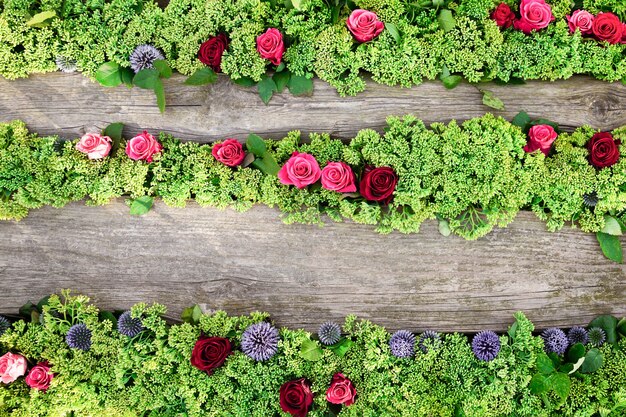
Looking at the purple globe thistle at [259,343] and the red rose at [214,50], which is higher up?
the red rose at [214,50]

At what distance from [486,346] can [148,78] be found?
2.05m

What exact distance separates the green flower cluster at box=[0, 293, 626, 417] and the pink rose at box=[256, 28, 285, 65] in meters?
1.24

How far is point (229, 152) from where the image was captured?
249cm

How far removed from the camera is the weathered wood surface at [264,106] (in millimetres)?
2627

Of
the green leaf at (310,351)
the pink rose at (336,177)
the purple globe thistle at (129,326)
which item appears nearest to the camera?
the pink rose at (336,177)

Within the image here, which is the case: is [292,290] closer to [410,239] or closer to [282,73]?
[410,239]

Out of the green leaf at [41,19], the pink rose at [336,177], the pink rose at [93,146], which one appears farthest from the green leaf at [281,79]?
the green leaf at [41,19]

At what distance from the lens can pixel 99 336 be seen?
258 centimetres

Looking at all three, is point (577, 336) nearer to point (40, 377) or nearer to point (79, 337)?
point (79, 337)

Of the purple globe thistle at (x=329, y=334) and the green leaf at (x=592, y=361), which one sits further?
the purple globe thistle at (x=329, y=334)

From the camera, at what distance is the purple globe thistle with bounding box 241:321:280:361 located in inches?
98.3

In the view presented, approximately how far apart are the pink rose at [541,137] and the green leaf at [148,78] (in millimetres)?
1800

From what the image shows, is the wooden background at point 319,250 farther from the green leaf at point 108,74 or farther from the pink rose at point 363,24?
the pink rose at point 363,24

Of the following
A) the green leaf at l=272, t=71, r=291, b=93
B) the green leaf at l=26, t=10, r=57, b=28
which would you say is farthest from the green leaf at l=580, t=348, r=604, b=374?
the green leaf at l=26, t=10, r=57, b=28
